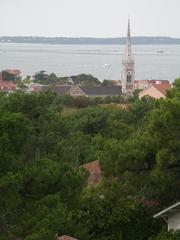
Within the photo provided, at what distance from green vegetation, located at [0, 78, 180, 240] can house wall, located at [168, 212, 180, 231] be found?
0.26m

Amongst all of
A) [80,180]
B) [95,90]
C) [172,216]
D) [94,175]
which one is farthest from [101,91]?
[80,180]

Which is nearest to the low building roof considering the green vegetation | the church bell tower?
the green vegetation

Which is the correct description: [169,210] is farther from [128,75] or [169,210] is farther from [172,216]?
[128,75]

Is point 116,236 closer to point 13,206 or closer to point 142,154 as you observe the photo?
point 142,154

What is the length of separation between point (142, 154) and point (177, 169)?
0.90 meters

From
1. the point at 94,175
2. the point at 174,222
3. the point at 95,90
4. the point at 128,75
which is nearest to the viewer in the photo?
the point at 174,222

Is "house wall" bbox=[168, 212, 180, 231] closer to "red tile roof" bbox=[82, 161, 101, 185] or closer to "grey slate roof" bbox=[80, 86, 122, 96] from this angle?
"red tile roof" bbox=[82, 161, 101, 185]

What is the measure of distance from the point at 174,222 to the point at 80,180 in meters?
2.45

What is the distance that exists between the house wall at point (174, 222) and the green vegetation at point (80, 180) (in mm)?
259

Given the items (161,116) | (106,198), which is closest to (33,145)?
(106,198)

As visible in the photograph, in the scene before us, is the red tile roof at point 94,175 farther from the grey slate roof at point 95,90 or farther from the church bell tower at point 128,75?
the church bell tower at point 128,75

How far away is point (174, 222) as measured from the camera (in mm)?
15844

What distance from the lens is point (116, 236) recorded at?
17.0 m

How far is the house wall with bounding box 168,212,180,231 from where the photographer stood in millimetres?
15758
